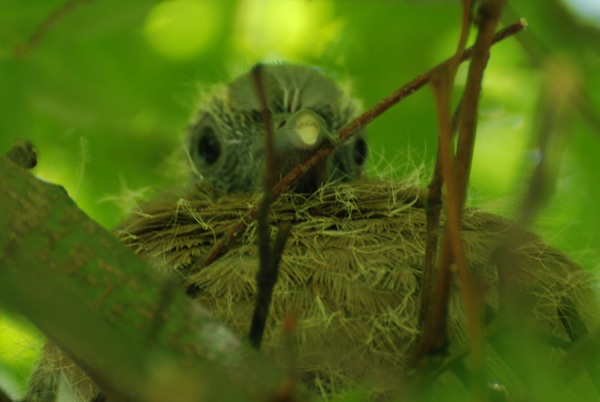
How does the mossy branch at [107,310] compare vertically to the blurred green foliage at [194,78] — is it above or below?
below

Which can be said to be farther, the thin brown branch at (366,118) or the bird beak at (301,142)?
the bird beak at (301,142)

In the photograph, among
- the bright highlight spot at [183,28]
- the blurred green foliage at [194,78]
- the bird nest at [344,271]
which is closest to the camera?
the bird nest at [344,271]

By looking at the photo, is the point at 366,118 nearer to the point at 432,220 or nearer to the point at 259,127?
the point at 432,220

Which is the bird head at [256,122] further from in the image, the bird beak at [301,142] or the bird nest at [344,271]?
the bird nest at [344,271]

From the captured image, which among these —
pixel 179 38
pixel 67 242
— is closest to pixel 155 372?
pixel 67 242

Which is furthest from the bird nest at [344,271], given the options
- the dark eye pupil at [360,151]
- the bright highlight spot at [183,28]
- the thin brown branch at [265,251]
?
the bright highlight spot at [183,28]

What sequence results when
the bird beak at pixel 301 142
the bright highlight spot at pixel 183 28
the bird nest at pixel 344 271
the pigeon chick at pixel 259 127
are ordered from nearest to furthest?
the bird nest at pixel 344 271
the bird beak at pixel 301 142
the pigeon chick at pixel 259 127
the bright highlight spot at pixel 183 28

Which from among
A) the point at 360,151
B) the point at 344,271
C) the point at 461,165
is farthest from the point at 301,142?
the point at 461,165
